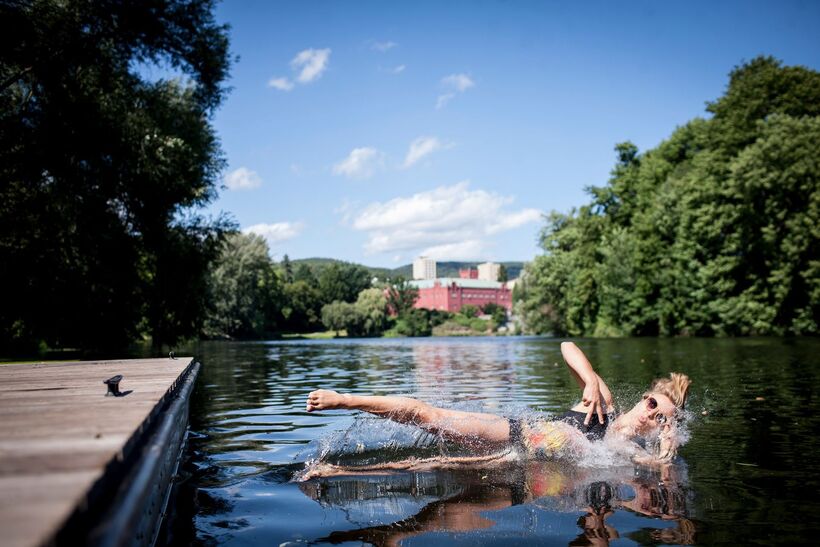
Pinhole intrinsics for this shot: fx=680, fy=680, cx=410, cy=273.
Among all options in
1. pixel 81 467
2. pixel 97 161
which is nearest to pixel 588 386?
pixel 81 467

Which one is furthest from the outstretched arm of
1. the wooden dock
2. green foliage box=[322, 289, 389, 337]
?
green foliage box=[322, 289, 389, 337]

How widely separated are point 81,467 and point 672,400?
5.41 metres

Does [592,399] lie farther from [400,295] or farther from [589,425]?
[400,295]

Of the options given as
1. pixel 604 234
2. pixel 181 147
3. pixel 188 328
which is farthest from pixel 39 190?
pixel 604 234

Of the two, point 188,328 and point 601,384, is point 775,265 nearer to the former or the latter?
point 188,328

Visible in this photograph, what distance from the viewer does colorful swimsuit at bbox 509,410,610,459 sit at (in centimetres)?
601

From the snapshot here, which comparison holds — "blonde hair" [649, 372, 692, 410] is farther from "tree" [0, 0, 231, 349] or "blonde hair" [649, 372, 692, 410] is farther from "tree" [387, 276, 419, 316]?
"tree" [387, 276, 419, 316]

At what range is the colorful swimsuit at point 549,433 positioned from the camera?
6.01m

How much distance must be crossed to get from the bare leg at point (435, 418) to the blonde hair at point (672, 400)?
134cm

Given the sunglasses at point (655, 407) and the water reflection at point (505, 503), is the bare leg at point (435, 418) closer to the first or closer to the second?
the water reflection at point (505, 503)

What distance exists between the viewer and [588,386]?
19.2 ft

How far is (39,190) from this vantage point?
54.5ft

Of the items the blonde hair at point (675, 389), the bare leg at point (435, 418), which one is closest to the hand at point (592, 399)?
the bare leg at point (435, 418)

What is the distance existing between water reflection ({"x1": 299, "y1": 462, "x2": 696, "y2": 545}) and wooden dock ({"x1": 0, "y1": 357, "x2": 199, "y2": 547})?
1322 millimetres
